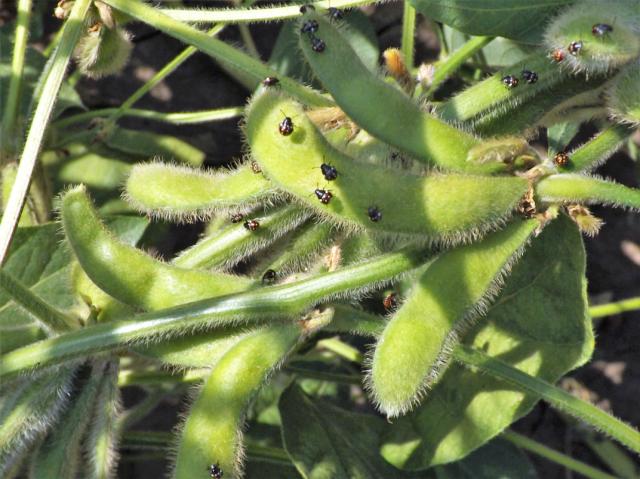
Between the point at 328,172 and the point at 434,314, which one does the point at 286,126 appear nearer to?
the point at 328,172

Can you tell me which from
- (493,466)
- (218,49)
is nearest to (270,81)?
(218,49)

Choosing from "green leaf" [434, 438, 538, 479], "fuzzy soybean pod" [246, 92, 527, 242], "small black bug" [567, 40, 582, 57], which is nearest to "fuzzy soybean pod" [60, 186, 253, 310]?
"fuzzy soybean pod" [246, 92, 527, 242]

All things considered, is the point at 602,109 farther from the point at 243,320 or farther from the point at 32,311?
the point at 32,311

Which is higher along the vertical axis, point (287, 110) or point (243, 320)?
point (287, 110)

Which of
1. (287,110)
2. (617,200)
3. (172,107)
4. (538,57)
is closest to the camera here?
(287,110)

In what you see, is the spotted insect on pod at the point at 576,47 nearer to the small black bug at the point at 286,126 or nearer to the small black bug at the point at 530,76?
the small black bug at the point at 530,76

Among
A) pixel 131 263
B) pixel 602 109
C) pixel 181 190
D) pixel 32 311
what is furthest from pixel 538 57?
pixel 32 311

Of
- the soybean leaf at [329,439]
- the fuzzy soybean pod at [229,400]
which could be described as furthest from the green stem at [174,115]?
the fuzzy soybean pod at [229,400]
